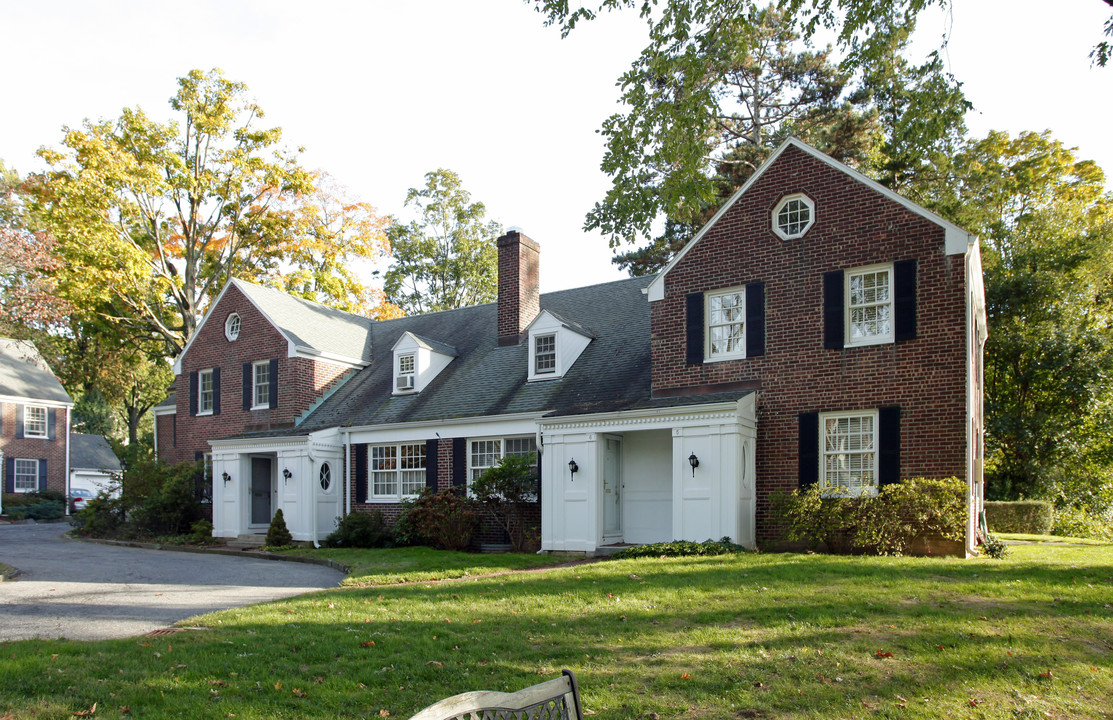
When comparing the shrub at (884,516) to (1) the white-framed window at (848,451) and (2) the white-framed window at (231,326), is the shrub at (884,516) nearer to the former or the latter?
(1) the white-framed window at (848,451)

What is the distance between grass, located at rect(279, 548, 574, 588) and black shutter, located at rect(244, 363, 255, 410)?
7.46 m

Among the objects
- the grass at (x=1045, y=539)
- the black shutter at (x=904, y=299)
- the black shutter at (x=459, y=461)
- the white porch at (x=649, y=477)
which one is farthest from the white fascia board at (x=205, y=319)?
the grass at (x=1045, y=539)

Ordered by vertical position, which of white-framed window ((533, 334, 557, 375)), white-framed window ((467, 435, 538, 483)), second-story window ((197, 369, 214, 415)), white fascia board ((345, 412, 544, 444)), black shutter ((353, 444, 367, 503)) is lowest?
black shutter ((353, 444, 367, 503))

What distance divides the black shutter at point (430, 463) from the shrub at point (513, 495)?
2.05 m

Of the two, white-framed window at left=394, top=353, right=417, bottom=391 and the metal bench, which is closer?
the metal bench

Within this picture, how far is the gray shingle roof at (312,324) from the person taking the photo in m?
23.9

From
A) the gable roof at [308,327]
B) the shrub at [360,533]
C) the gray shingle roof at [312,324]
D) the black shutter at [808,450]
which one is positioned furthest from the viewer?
the gray shingle roof at [312,324]

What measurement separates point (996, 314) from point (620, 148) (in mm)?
21247

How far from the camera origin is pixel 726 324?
16.7m

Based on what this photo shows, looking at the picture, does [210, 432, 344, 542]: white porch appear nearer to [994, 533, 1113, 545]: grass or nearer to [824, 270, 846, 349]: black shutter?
A: [824, 270, 846, 349]: black shutter

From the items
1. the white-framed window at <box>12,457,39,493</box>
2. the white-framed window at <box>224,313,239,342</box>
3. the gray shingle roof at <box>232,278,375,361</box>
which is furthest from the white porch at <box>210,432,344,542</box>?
the white-framed window at <box>12,457,39,493</box>

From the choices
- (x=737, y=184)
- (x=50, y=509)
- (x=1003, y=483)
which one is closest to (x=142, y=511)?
(x=50, y=509)

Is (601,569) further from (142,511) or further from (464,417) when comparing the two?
(142,511)

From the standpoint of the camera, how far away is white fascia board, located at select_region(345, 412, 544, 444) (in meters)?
18.6
